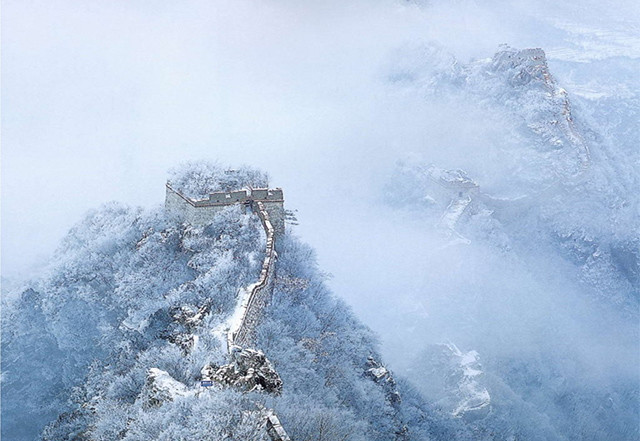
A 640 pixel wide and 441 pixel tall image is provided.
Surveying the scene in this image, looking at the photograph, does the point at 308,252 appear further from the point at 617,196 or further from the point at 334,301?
the point at 617,196

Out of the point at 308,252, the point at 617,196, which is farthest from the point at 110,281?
the point at 617,196

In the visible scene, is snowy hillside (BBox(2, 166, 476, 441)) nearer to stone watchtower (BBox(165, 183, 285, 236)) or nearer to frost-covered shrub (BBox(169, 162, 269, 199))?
stone watchtower (BBox(165, 183, 285, 236))

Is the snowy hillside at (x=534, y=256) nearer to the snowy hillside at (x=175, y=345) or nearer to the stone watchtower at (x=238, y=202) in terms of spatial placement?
the snowy hillside at (x=175, y=345)

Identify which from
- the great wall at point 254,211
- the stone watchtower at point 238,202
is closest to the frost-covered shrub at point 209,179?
the great wall at point 254,211

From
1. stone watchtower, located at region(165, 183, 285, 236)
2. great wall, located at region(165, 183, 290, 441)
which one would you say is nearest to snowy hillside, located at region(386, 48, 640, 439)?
stone watchtower, located at region(165, 183, 285, 236)

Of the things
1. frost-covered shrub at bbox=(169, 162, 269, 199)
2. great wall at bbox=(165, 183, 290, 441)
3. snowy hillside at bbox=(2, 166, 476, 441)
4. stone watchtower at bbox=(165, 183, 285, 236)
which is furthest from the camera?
frost-covered shrub at bbox=(169, 162, 269, 199)

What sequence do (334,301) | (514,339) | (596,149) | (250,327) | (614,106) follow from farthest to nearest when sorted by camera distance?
(614,106)
(596,149)
(514,339)
(334,301)
(250,327)

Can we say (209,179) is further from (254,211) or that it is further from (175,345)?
(175,345)

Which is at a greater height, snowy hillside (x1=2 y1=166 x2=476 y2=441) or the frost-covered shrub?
the frost-covered shrub

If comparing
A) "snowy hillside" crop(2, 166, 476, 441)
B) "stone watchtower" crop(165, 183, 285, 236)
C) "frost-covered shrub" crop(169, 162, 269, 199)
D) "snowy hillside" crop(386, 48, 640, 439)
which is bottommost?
"snowy hillside" crop(2, 166, 476, 441)
